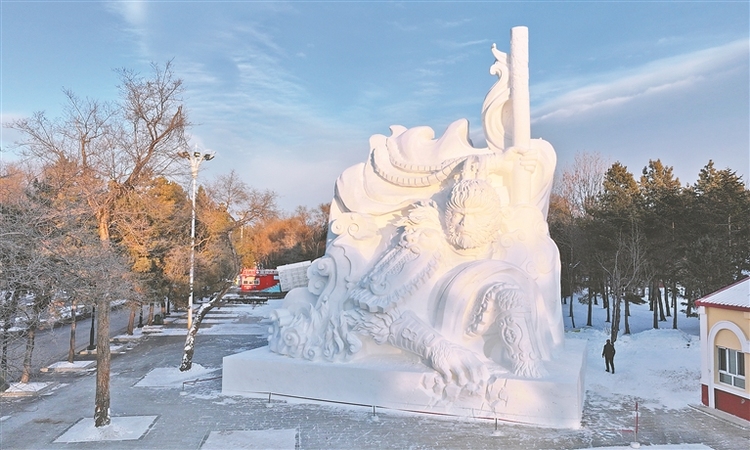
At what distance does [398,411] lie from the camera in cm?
932

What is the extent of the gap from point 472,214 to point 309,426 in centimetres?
488

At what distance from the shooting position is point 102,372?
8.53 meters

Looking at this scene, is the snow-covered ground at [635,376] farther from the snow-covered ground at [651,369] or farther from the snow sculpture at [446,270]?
the snow sculpture at [446,270]

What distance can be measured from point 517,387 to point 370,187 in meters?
5.34

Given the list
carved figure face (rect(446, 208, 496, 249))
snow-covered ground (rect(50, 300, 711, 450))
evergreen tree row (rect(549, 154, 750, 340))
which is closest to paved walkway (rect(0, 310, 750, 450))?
snow-covered ground (rect(50, 300, 711, 450))

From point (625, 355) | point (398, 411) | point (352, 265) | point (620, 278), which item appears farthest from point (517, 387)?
point (620, 278)

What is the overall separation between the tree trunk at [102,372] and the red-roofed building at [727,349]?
35.6 feet

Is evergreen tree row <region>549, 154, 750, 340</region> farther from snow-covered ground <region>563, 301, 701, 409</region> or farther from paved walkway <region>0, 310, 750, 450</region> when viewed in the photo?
paved walkway <region>0, 310, 750, 450</region>

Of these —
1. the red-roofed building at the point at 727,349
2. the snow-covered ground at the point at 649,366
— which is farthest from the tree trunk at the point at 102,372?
the red-roofed building at the point at 727,349

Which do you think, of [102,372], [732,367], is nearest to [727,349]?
[732,367]

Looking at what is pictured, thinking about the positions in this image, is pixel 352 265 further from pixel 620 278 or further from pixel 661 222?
pixel 661 222

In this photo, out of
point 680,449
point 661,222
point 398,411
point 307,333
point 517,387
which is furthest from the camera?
point 661,222

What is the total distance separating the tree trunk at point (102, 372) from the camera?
330 inches

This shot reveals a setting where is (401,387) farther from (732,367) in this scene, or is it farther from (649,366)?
(649,366)
